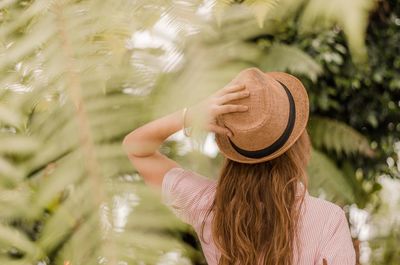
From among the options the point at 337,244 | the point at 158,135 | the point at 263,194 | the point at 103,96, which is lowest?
the point at 337,244

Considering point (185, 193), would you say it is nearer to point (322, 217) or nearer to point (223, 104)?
point (322, 217)

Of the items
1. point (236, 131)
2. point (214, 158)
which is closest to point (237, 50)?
point (236, 131)

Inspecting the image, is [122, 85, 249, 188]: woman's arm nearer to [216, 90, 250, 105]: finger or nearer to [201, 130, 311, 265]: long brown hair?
[216, 90, 250, 105]: finger

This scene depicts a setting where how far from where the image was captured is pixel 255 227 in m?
1.86

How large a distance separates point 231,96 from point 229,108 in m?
0.04

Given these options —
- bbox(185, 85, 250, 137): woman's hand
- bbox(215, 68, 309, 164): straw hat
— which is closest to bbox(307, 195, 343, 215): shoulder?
bbox(215, 68, 309, 164): straw hat

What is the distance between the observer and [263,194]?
187 centimetres

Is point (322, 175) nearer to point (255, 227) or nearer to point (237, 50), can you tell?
point (255, 227)

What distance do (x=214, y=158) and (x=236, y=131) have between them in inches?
79.3

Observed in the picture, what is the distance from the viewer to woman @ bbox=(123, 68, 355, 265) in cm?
176

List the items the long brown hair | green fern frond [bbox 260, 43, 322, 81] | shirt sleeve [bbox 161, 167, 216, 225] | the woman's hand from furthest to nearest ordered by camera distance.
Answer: green fern frond [bbox 260, 43, 322, 81] → shirt sleeve [bbox 161, 167, 216, 225] → the long brown hair → the woman's hand

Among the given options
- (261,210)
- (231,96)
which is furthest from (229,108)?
(261,210)

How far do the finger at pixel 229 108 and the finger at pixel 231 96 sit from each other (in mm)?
12

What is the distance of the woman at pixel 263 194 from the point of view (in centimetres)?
176
